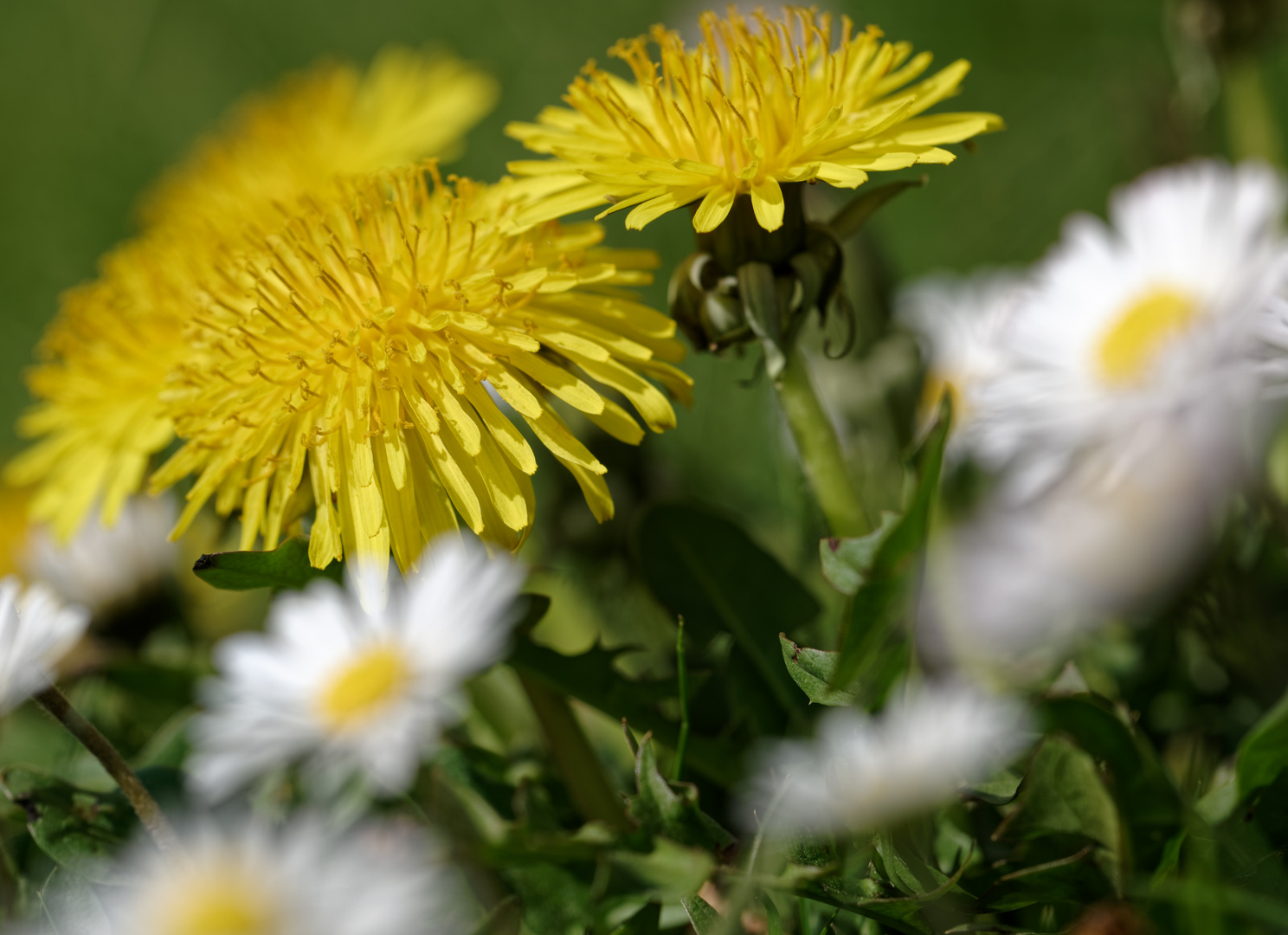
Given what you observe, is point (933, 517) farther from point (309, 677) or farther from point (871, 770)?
point (309, 677)

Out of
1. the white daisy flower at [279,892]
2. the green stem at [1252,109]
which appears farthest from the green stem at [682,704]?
the green stem at [1252,109]

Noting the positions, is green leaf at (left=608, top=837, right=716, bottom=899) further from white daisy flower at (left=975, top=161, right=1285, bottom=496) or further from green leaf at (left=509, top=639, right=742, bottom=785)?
white daisy flower at (left=975, top=161, right=1285, bottom=496)

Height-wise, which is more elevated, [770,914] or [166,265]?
[166,265]

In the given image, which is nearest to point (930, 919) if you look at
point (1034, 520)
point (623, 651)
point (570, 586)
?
point (623, 651)

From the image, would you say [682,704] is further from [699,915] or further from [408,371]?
[408,371]

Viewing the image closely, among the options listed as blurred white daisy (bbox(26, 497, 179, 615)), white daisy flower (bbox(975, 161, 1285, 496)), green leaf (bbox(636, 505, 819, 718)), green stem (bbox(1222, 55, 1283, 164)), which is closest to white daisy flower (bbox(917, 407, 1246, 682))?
white daisy flower (bbox(975, 161, 1285, 496))

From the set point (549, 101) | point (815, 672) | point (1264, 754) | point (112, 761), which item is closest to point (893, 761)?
point (815, 672)

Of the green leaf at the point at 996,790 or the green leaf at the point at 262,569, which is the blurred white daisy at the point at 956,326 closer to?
the green leaf at the point at 996,790

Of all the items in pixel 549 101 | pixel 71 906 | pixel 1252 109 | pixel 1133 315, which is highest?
pixel 549 101
